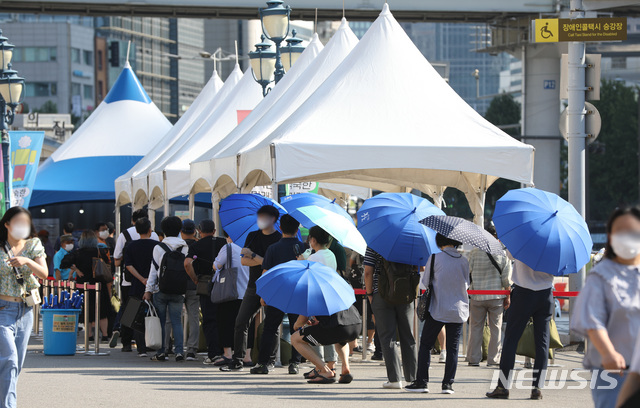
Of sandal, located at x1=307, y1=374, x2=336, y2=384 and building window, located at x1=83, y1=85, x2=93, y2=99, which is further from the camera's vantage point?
building window, located at x1=83, y1=85, x2=93, y2=99

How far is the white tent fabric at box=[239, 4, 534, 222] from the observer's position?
1419cm

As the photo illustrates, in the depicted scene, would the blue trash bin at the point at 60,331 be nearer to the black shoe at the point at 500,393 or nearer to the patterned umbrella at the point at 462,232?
the patterned umbrella at the point at 462,232

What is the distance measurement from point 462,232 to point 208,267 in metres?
4.30

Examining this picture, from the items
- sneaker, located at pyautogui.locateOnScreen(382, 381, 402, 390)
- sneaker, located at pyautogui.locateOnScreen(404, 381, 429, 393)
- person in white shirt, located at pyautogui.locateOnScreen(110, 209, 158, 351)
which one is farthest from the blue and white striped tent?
sneaker, located at pyautogui.locateOnScreen(404, 381, 429, 393)

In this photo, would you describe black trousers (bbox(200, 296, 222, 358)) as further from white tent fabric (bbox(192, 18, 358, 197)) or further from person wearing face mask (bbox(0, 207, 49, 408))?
person wearing face mask (bbox(0, 207, 49, 408))

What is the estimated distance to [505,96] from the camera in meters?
87.8

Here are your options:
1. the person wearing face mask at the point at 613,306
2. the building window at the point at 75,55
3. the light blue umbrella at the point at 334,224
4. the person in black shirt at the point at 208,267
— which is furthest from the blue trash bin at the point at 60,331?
the building window at the point at 75,55

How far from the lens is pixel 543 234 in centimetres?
1045

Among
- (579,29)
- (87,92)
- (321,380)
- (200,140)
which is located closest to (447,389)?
(321,380)

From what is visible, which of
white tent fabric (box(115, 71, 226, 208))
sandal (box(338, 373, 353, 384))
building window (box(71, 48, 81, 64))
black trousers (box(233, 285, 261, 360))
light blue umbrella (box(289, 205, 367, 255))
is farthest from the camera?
building window (box(71, 48, 81, 64))

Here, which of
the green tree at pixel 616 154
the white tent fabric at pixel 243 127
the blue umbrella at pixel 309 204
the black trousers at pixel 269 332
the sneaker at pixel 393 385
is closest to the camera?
the sneaker at pixel 393 385

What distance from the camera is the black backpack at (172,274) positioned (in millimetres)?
14516

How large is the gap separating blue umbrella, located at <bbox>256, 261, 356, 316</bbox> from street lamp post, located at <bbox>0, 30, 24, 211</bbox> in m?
14.7

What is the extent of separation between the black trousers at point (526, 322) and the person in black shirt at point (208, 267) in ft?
14.8
